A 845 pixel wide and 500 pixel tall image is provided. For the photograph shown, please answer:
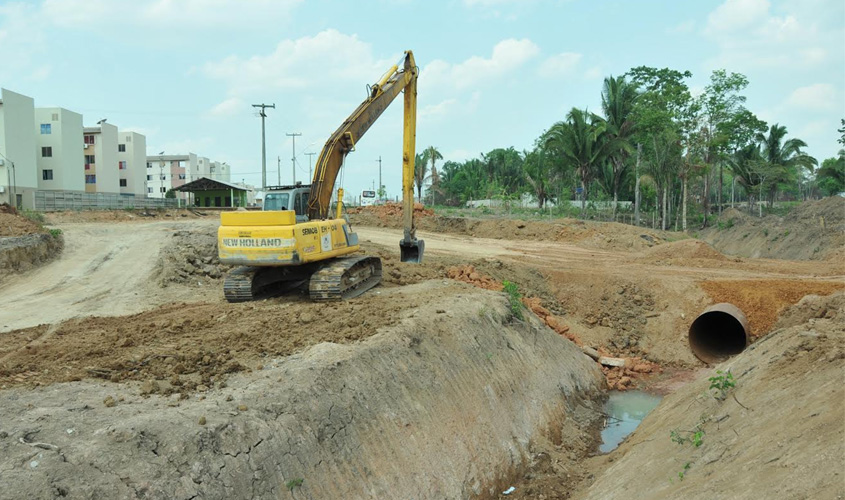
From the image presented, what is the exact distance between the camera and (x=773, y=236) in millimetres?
29859

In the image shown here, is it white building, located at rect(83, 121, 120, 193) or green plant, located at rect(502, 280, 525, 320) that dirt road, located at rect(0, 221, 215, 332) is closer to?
green plant, located at rect(502, 280, 525, 320)

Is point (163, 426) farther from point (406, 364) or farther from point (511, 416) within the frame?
point (511, 416)

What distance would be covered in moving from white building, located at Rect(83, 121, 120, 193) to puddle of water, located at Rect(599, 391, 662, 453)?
6030 cm

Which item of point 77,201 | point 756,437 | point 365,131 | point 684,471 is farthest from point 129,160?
point 756,437

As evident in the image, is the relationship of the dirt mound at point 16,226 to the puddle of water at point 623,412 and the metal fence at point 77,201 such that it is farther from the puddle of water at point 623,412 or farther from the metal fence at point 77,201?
the puddle of water at point 623,412

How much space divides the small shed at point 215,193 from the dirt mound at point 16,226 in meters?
29.5

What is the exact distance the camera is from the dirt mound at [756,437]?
15.8 ft

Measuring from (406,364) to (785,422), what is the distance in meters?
4.78

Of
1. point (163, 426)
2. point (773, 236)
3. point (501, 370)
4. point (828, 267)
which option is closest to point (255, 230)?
point (501, 370)

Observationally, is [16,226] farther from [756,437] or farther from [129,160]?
[129,160]

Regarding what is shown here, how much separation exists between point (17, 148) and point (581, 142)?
1724 inches

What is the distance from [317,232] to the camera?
11922 mm

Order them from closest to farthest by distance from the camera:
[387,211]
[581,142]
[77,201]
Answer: [387,211] → [77,201] → [581,142]

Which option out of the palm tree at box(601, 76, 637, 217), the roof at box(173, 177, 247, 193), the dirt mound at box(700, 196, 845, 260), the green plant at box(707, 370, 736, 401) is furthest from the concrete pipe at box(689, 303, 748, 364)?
the roof at box(173, 177, 247, 193)
